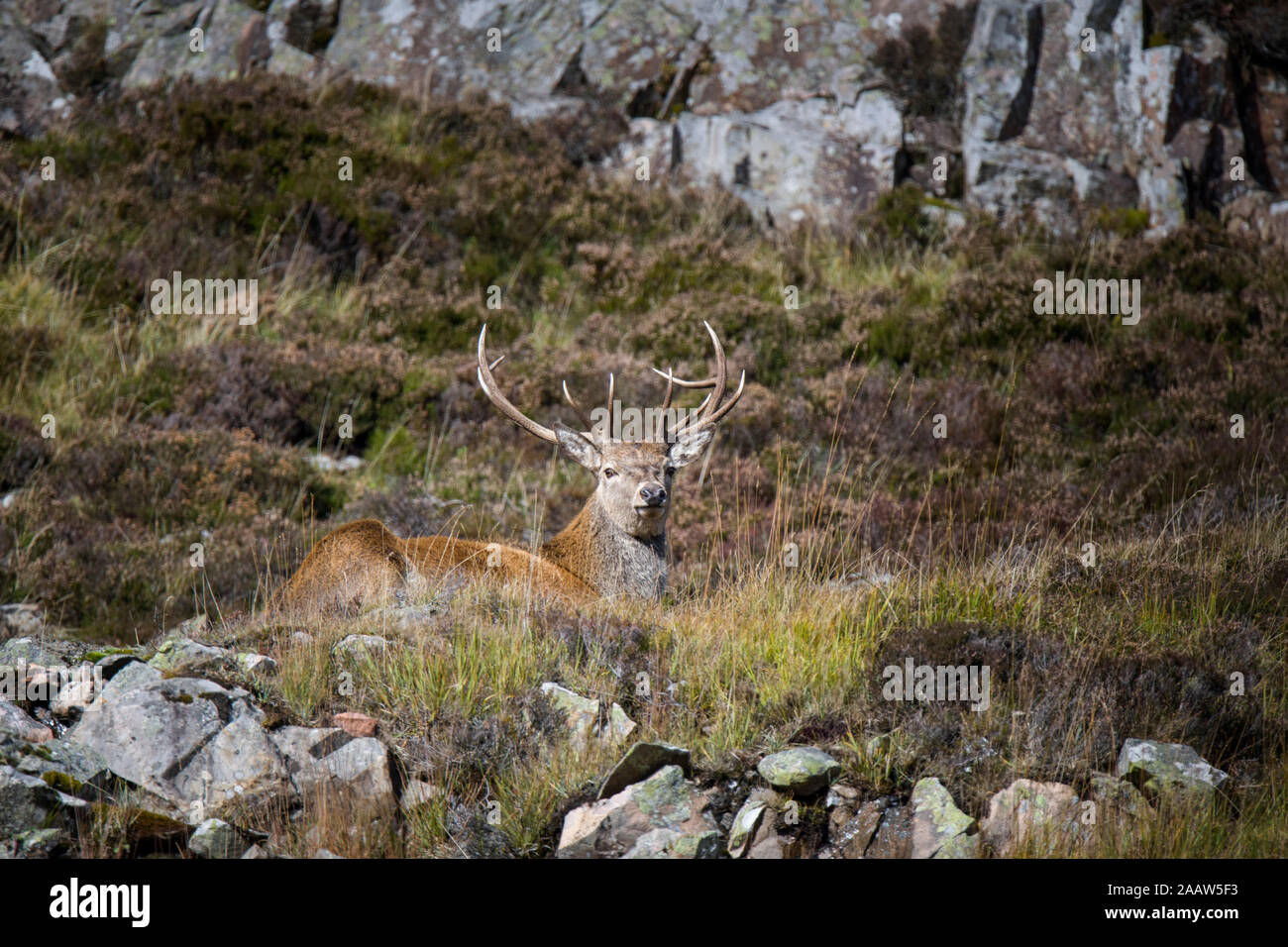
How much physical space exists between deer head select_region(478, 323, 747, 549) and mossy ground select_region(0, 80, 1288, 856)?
496 millimetres

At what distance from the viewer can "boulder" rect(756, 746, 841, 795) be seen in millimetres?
4879

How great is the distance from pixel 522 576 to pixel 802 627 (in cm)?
188

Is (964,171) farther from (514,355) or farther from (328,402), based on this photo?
(328,402)

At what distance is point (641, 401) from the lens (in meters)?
11.7

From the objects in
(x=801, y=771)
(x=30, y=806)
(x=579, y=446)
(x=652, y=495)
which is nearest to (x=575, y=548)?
(x=579, y=446)

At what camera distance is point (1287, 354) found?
11016mm

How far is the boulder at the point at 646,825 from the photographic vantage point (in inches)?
185

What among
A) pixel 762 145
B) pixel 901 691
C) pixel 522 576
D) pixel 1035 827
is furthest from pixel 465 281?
pixel 1035 827

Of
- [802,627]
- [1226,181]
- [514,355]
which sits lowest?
[802,627]

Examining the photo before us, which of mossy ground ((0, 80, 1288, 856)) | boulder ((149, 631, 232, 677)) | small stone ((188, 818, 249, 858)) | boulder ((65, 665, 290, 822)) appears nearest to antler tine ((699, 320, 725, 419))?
mossy ground ((0, 80, 1288, 856))

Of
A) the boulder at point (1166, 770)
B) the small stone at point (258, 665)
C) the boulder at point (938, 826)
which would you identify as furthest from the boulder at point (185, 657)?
the boulder at point (1166, 770)

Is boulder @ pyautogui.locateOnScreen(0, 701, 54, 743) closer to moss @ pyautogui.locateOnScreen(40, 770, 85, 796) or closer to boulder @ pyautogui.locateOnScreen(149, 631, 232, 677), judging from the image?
moss @ pyautogui.locateOnScreen(40, 770, 85, 796)

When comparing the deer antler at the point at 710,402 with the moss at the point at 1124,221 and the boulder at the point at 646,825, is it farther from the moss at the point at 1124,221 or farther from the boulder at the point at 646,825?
the moss at the point at 1124,221

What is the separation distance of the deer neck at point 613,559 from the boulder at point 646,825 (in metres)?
2.85
